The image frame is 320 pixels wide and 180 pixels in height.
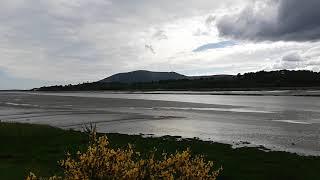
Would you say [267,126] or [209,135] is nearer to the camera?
[209,135]

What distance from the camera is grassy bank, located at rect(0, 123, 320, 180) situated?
67.7 ft

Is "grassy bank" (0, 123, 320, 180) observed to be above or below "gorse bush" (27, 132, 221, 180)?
below

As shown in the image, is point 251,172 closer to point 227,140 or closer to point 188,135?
point 227,140

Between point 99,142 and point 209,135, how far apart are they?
3621 cm

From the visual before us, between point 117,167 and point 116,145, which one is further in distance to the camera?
point 116,145

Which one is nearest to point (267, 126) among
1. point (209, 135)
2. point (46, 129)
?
point (209, 135)

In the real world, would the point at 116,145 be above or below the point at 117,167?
below

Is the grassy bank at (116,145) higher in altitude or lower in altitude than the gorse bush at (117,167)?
lower

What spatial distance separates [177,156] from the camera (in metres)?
5.58

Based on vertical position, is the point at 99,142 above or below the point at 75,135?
above

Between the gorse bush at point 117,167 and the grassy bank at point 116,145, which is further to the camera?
the grassy bank at point 116,145

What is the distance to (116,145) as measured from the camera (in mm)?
20031

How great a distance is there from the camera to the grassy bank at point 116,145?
812 inches

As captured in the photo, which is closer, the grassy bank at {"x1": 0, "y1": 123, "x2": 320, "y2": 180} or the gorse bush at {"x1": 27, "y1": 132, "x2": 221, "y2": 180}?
the gorse bush at {"x1": 27, "y1": 132, "x2": 221, "y2": 180}
